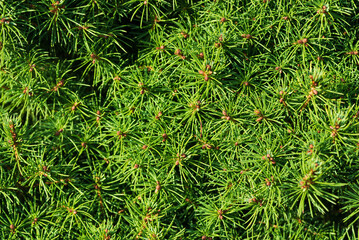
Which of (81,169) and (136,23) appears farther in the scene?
(136,23)

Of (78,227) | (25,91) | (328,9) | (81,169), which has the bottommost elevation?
(78,227)

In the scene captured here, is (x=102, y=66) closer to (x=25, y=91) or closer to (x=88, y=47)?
(x=88, y=47)

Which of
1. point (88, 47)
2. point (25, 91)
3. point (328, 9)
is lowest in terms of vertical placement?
point (25, 91)

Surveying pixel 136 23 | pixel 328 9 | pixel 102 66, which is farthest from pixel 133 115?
pixel 328 9

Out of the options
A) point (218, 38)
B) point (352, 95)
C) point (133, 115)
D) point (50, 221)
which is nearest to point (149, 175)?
point (133, 115)

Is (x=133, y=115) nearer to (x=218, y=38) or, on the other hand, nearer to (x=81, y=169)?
(x=81, y=169)

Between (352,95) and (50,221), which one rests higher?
(352,95)
